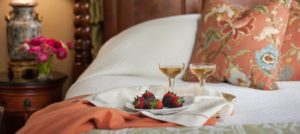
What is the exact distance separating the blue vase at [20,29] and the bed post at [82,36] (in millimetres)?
264

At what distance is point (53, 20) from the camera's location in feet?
9.98

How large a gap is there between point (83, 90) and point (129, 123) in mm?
702

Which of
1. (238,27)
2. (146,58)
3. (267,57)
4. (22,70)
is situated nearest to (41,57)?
(22,70)

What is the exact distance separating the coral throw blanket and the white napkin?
0.09 ft

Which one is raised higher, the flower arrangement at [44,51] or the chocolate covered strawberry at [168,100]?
the flower arrangement at [44,51]

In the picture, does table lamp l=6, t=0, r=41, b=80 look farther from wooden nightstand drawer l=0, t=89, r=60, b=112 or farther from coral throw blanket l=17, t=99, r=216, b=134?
coral throw blanket l=17, t=99, r=216, b=134

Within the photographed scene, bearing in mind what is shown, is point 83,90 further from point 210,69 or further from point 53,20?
point 53,20

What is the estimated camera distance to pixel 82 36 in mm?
2910

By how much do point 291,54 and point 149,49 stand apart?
26.1 inches

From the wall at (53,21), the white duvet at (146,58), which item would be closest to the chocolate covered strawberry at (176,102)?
the white duvet at (146,58)

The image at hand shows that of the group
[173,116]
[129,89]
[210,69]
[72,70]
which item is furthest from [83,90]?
[72,70]

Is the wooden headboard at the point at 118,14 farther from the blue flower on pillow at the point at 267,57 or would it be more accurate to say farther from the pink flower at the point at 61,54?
the blue flower on pillow at the point at 267,57

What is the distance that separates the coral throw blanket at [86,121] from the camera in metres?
1.27

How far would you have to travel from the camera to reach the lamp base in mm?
2674
